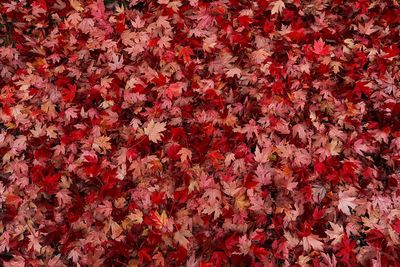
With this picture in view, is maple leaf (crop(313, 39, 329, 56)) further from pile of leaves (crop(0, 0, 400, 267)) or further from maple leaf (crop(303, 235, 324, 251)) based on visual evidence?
maple leaf (crop(303, 235, 324, 251))

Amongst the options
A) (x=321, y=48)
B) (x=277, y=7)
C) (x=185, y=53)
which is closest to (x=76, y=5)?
(x=185, y=53)

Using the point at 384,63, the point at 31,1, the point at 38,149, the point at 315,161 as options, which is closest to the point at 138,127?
the point at 38,149

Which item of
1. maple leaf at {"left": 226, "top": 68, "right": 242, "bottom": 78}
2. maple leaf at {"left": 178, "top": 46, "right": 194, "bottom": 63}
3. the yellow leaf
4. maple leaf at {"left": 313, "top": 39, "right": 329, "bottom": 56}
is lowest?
maple leaf at {"left": 226, "top": 68, "right": 242, "bottom": 78}

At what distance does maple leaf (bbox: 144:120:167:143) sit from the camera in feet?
9.38

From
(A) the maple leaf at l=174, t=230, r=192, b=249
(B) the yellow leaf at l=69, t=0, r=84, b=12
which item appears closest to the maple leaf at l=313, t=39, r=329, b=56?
(A) the maple leaf at l=174, t=230, r=192, b=249

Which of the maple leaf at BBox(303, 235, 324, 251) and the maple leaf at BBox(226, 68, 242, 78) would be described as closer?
the maple leaf at BBox(303, 235, 324, 251)

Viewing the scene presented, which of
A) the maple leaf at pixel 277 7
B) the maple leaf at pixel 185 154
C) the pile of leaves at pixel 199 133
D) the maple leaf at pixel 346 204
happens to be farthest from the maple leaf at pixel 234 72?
the maple leaf at pixel 346 204

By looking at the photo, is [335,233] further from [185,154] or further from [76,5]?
[76,5]

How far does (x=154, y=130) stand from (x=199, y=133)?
343mm

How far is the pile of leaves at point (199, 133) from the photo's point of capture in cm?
257

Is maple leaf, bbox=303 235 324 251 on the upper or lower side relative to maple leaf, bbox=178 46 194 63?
lower

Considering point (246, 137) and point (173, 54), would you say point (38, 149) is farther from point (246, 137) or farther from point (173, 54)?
point (246, 137)

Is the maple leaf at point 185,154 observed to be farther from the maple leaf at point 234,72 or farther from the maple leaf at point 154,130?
the maple leaf at point 234,72

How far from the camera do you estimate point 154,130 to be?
2.88m
